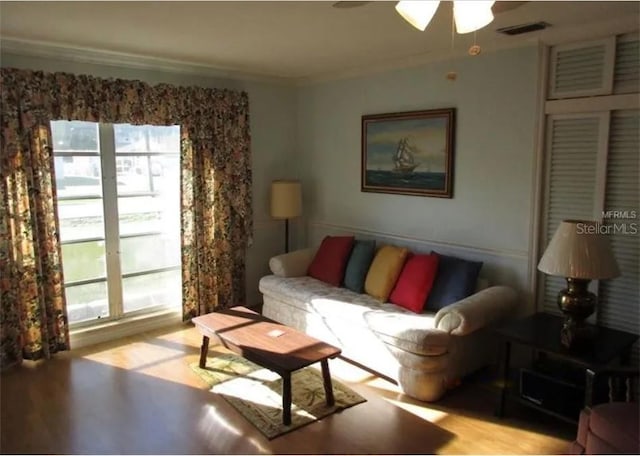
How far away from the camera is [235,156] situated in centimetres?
458

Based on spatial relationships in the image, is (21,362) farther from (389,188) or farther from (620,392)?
(620,392)

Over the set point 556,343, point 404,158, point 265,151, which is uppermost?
point 265,151

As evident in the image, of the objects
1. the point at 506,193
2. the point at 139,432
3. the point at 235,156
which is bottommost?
the point at 139,432

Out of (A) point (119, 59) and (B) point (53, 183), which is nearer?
(B) point (53, 183)

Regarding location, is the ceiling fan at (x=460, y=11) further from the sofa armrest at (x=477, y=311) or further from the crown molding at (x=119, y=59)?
the crown molding at (x=119, y=59)

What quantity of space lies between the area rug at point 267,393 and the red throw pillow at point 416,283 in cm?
76

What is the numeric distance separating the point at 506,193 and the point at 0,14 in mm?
3348

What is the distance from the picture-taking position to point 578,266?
104 inches

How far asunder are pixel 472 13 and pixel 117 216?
11.0 ft

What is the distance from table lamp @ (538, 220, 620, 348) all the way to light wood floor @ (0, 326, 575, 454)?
61cm

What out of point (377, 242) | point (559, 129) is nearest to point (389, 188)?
point (377, 242)

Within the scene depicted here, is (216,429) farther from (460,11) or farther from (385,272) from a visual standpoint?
(460,11)

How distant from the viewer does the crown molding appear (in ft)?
11.1

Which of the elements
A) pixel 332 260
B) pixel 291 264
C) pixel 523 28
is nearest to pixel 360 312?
pixel 332 260
